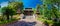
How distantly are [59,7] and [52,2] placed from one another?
1.66 metres

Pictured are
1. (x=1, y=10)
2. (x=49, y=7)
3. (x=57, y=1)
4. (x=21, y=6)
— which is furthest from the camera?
(x=21, y=6)

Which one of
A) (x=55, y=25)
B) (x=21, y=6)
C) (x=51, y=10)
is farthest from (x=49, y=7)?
(x=21, y=6)

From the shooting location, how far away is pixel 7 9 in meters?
22.8

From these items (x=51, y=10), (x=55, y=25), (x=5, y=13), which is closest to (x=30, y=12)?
(x=5, y=13)

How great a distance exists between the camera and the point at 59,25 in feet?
49.7

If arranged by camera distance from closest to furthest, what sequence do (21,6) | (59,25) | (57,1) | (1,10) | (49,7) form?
(59,25)
(57,1)
(49,7)
(1,10)
(21,6)

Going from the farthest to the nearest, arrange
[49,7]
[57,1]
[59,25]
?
1. [49,7]
2. [57,1]
3. [59,25]

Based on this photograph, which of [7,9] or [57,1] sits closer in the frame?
[57,1]

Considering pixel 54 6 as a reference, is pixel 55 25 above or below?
below

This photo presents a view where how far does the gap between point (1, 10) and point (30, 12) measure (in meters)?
29.1

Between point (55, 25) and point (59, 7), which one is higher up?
point (59, 7)

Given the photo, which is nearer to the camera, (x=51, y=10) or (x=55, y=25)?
(x=55, y=25)

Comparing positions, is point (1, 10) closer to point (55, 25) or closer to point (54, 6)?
point (54, 6)

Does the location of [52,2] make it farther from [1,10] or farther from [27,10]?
[27,10]
